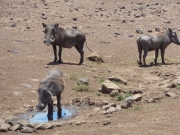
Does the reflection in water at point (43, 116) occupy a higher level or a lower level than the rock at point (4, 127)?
lower

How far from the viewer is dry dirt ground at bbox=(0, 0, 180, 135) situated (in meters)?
10.9

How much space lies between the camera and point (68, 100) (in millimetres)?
13383

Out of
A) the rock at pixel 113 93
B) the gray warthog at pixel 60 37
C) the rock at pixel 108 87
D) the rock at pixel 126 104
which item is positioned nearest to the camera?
the rock at pixel 126 104

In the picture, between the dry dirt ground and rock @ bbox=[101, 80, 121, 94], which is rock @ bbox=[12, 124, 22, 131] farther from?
rock @ bbox=[101, 80, 121, 94]

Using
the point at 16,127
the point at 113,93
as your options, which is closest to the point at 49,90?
the point at 16,127

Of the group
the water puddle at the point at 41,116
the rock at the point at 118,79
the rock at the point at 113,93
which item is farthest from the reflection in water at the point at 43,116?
the rock at the point at 118,79

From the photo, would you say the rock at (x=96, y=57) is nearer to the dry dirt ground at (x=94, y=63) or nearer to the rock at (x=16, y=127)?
the dry dirt ground at (x=94, y=63)

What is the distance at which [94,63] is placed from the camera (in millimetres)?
18438

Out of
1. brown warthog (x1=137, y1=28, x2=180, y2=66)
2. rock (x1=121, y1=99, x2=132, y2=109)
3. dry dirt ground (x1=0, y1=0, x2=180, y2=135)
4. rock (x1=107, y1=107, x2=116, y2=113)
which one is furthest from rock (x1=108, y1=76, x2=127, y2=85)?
rock (x1=107, y1=107, x2=116, y2=113)

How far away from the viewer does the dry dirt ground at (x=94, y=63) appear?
1089 centimetres

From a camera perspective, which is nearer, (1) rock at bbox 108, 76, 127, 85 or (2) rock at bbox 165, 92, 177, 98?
(2) rock at bbox 165, 92, 177, 98

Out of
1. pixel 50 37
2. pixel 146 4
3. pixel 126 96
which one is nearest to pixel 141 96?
pixel 126 96

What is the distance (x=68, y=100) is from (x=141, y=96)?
2.00 metres

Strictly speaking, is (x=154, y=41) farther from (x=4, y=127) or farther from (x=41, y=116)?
(x=4, y=127)
